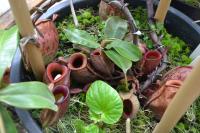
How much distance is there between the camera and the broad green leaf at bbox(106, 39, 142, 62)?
67cm

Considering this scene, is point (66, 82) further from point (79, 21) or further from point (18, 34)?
point (79, 21)

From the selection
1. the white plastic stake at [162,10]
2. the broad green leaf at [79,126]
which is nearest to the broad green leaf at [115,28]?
the white plastic stake at [162,10]

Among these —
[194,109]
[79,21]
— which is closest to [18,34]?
[79,21]

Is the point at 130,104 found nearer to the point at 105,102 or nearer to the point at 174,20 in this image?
the point at 105,102

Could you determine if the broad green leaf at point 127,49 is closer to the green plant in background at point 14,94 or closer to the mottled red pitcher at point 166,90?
the mottled red pitcher at point 166,90

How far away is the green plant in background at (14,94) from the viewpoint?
0.52 m

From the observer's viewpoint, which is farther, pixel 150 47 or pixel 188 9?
pixel 188 9

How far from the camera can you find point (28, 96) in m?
0.53

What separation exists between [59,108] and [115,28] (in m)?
0.24

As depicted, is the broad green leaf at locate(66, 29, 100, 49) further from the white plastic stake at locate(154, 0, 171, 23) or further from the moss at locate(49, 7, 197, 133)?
the white plastic stake at locate(154, 0, 171, 23)

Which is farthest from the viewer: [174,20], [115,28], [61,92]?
[174,20]

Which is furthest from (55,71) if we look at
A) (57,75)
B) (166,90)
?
(166,90)

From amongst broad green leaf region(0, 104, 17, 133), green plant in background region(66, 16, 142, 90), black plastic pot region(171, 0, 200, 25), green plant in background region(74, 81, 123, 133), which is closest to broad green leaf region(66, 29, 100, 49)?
green plant in background region(66, 16, 142, 90)

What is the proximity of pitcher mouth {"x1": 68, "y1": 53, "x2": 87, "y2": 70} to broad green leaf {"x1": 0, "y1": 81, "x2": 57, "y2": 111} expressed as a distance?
139 mm
